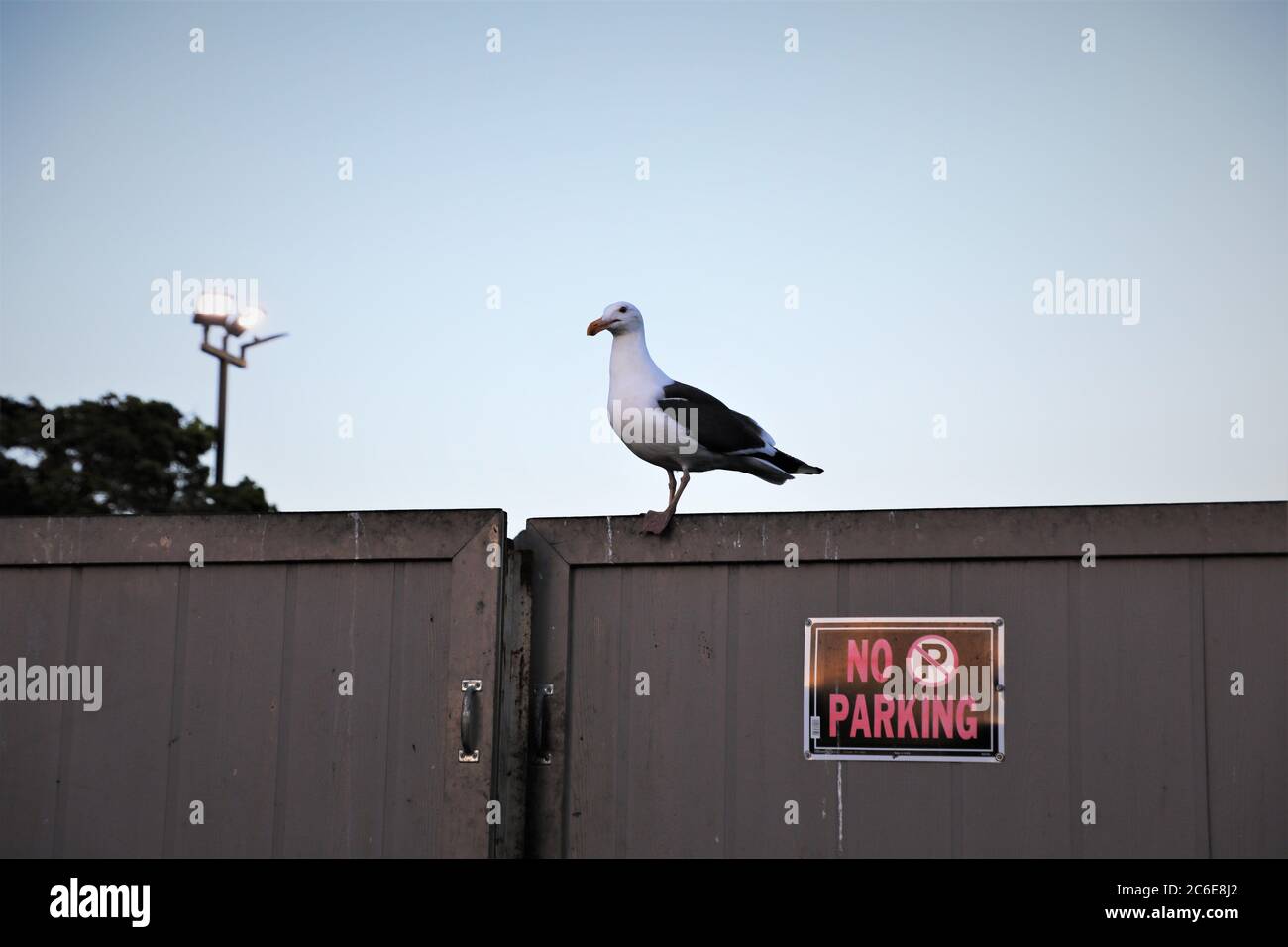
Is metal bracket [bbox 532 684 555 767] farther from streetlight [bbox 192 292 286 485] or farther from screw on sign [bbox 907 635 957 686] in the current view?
streetlight [bbox 192 292 286 485]

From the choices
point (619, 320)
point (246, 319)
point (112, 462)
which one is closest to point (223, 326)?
point (246, 319)

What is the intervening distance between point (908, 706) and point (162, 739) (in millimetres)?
2720

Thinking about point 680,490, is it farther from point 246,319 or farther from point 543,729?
point 246,319

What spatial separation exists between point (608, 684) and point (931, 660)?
1132mm

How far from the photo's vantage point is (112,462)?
94.2ft

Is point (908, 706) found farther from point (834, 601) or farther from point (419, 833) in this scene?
point (419, 833)

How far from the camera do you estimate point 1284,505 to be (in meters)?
4.54

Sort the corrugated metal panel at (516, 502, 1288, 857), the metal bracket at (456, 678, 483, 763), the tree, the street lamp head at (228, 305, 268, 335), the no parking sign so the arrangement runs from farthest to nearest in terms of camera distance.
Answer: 1. the tree
2. the street lamp head at (228, 305, 268, 335)
3. the metal bracket at (456, 678, 483, 763)
4. the no parking sign
5. the corrugated metal panel at (516, 502, 1288, 857)

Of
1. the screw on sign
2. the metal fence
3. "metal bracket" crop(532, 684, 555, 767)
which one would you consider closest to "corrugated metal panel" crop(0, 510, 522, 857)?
the metal fence

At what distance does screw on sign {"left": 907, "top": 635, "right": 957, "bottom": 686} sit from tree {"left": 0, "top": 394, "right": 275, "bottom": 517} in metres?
24.5

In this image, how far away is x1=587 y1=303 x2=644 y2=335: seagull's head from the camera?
6.30 metres

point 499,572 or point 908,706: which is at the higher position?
point 499,572

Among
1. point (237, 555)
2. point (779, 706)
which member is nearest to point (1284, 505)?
point (779, 706)
